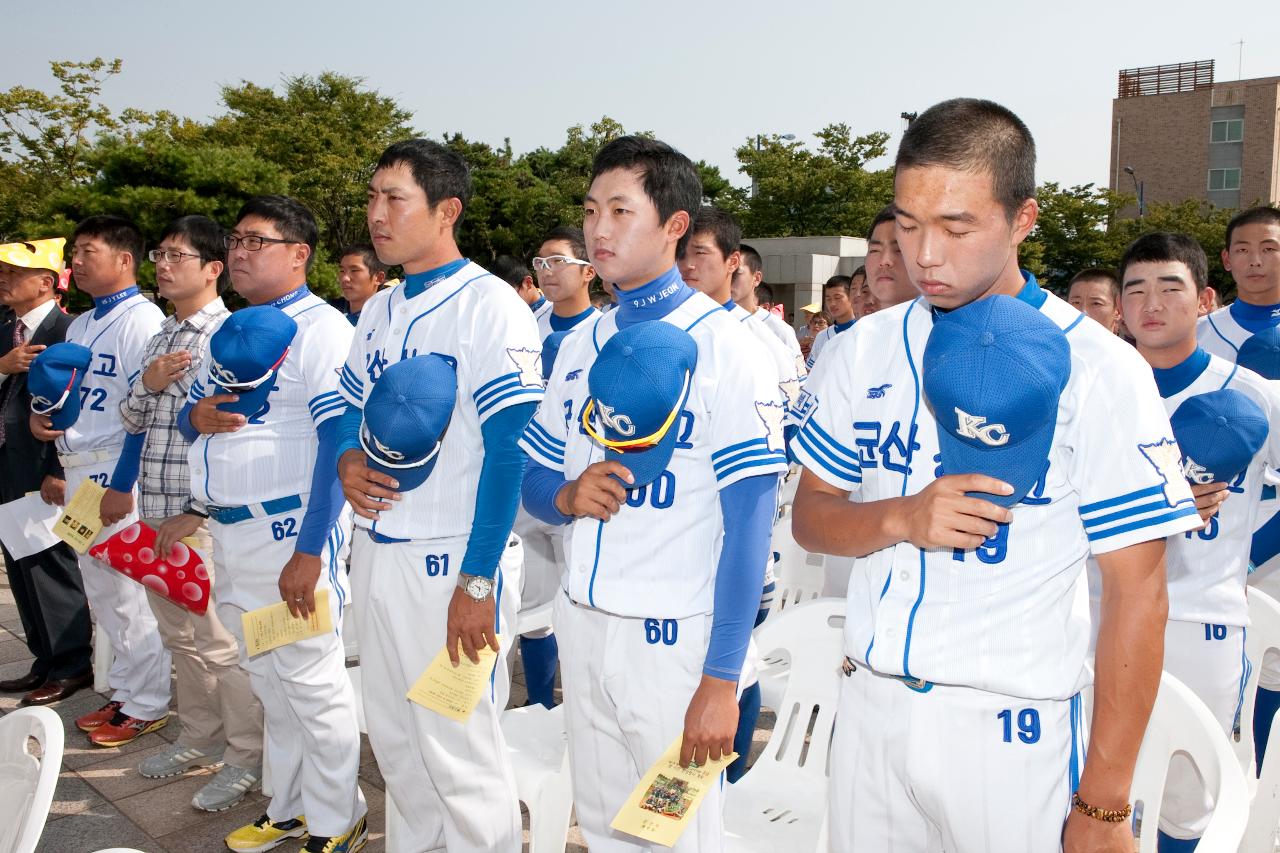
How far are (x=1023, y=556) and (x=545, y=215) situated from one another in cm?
3164

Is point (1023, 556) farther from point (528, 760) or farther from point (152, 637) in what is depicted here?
point (152, 637)

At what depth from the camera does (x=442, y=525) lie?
9.30 ft

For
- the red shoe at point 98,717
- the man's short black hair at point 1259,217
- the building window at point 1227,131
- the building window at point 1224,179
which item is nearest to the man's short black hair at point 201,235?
the red shoe at point 98,717

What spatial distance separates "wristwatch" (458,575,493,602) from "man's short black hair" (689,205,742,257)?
2435 mm

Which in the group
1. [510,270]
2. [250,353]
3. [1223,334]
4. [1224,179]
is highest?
[1224,179]

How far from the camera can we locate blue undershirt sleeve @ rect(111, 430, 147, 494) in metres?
4.30

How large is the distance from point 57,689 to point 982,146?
5.29 metres

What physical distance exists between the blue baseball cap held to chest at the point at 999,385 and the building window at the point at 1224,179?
52.8 metres

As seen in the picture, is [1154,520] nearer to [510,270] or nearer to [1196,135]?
[510,270]

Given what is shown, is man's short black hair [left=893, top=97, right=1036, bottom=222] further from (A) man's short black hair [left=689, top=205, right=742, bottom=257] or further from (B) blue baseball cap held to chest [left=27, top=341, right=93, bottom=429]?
(B) blue baseball cap held to chest [left=27, top=341, right=93, bottom=429]

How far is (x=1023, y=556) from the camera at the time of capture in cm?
167

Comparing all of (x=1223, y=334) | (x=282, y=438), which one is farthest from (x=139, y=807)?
(x=1223, y=334)

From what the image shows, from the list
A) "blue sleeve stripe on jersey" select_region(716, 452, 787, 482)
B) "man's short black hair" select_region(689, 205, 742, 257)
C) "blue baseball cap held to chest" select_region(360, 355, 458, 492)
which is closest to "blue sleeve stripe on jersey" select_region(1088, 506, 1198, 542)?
"blue sleeve stripe on jersey" select_region(716, 452, 787, 482)

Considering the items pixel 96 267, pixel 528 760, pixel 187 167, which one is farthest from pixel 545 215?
pixel 528 760
